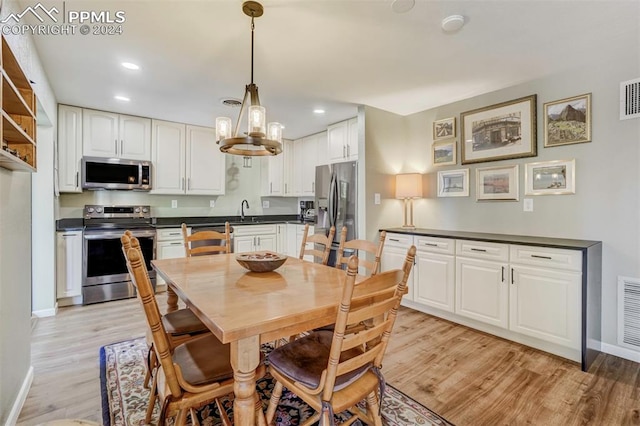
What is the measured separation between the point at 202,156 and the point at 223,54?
8.14ft

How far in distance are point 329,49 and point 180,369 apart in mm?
2330

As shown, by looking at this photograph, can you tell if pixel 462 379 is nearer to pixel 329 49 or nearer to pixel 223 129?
pixel 223 129

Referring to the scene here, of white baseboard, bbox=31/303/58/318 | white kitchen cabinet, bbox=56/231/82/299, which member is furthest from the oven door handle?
white baseboard, bbox=31/303/58/318

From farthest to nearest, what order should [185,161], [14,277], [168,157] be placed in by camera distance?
[185,161]
[168,157]
[14,277]

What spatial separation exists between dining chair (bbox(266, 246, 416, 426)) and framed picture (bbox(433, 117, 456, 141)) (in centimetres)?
283

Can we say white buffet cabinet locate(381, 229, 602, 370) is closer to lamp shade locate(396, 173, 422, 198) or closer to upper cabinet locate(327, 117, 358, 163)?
lamp shade locate(396, 173, 422, 198)

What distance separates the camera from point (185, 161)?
4520 mm

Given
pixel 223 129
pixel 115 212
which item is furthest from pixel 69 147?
pixel 223 129

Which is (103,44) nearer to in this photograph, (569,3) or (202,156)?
(202,156)

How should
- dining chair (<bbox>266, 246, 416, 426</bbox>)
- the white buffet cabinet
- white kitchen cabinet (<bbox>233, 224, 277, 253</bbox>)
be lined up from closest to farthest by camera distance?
1. dining chair (<bbox>266, 246, 416, 426</bbox>)
2. the white buffet cabinet
3. white kitchen cabinet (<bbox>233, 224, 277, 253</bbox>)

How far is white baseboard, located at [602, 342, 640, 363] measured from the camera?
2.36 m

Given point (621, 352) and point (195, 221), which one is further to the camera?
point (195, 221)

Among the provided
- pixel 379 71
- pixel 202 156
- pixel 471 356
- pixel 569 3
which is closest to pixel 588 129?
pixel 569 3

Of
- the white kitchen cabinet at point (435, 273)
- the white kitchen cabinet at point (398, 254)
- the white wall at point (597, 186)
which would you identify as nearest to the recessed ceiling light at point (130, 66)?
the white kitchen cabinet at point (398, 254)
